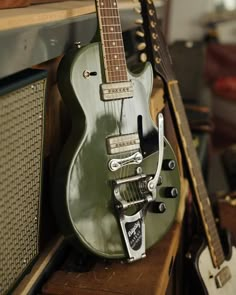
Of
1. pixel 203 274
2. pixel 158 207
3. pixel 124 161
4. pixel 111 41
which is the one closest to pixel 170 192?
pixel 158 207

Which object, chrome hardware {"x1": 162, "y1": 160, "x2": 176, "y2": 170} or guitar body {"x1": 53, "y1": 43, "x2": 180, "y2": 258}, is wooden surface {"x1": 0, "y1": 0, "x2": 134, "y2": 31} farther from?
chrome hardware {"x1": 162, "y1": 160, "x2": 176, "y2": 170}

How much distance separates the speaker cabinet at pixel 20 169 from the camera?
2.86 feet

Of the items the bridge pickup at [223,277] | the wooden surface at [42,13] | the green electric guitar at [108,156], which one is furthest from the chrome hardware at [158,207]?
the wooden surface at [42,13]

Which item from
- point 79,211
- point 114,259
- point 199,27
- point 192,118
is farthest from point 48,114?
point 199,27

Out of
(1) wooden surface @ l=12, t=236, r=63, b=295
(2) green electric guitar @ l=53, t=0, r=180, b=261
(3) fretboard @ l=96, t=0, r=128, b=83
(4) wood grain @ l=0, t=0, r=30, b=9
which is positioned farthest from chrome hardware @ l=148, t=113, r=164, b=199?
(4) wood grain @ l=0, t=0, r=30, b=9

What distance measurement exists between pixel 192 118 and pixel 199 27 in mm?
1396

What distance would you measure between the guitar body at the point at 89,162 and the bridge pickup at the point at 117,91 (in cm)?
1

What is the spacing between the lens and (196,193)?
145 centimetres

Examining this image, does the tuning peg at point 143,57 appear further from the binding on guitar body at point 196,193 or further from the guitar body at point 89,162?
the guitar body at point 89,162

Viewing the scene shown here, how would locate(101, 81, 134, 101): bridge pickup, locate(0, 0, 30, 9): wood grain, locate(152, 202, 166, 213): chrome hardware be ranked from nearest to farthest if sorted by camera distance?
locate(0, 0, 30, 9): wood grain, locate(101, 81, 134, 101): bridge pickup, locate(152, 202, 166, 213): chrome hardware

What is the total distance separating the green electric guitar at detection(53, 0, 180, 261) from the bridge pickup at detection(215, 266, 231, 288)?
31cm

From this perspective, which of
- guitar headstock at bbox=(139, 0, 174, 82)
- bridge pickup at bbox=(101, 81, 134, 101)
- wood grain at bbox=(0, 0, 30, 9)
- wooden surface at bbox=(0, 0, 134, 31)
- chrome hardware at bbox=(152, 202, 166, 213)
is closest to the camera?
wooden surface at bbox=(0, 0, 134, 31)

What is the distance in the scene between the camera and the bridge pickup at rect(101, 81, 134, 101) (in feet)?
3.57

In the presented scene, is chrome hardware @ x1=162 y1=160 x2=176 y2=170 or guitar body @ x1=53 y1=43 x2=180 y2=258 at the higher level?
guitar body @ x1=53 y1=43 x2=180 y2=258
